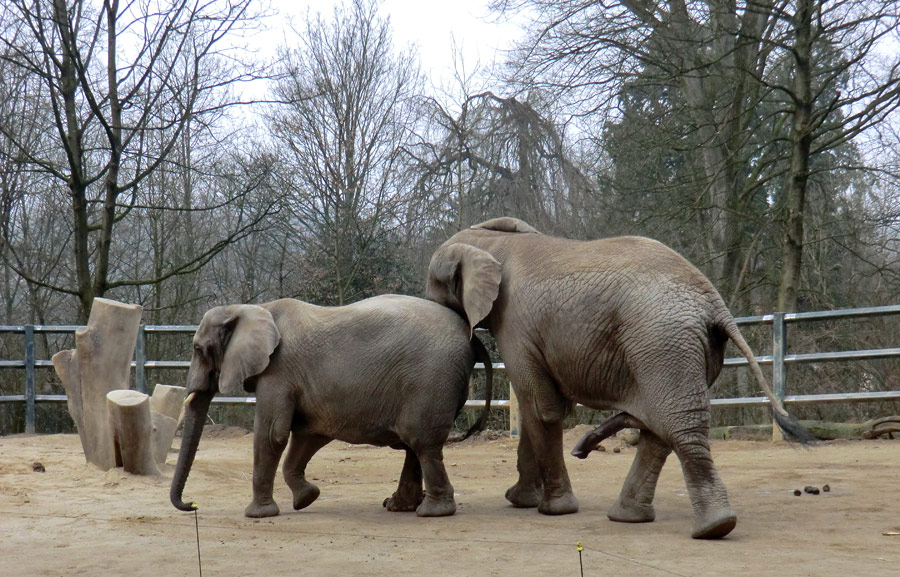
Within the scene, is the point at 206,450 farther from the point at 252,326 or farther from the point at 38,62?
the point at 38,62

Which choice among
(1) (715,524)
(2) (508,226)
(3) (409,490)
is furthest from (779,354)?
(1) (715,524)

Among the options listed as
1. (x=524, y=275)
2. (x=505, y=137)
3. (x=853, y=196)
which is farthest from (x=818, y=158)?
(x=524, y=275)

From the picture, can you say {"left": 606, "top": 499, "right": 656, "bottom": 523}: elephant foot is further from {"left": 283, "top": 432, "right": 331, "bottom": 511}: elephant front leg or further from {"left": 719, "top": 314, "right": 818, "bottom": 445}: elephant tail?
{"left": 283, "top": 432, "right": 331, "bottom": 511}: elephant front leg

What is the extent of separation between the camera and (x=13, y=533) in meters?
5.95

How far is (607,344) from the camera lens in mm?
5914

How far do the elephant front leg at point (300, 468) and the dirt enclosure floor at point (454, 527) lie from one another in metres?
0.12

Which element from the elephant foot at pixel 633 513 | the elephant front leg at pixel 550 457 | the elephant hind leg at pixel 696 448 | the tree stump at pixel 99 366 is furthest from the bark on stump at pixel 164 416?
the elephant hind leg at pixel 696 448

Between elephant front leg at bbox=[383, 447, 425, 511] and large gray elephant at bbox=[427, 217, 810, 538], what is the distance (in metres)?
0.68

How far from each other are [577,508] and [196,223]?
18749 mm

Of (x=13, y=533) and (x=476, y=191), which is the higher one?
(x=476, y=191)

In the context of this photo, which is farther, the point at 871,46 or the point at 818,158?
the point at 818,158

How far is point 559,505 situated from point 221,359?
104 inches

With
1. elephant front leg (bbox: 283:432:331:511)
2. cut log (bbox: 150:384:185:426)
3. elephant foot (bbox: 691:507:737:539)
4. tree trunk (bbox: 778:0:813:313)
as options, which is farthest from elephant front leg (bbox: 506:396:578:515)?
tree trunk (bbox: 778:0:813:313)

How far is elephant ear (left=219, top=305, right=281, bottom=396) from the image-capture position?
22.0ft
